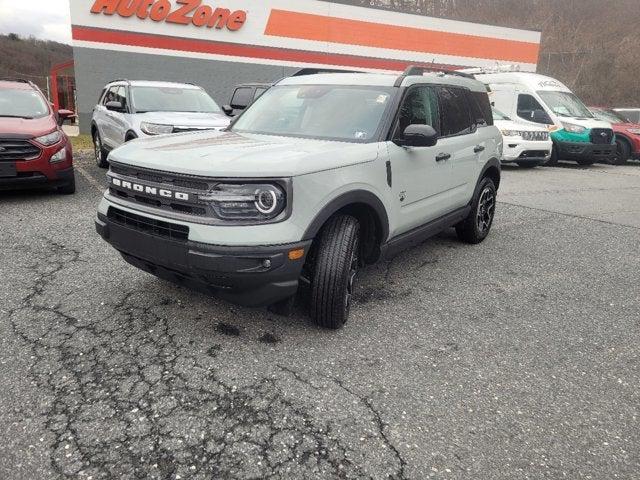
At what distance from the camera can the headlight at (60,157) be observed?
6.79 m

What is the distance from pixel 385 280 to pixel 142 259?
2159 mm

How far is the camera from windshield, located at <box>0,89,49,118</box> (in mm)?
7316

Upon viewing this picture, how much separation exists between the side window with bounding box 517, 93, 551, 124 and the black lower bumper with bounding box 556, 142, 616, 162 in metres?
0.82

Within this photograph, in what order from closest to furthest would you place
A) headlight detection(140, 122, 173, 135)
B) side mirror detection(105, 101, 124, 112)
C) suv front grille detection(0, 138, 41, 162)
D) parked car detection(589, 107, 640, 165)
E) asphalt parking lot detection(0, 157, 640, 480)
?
1. asphalt parking lot detection(0, 157, 640, 480)
2. suv front grille detection(0, 138, 41, 162)
3. headlight detection(140, 122, 173, 135)
4. side mirror detection(105, 101, 124, 112)
5. parked car detection(589, 107, 640, 165)

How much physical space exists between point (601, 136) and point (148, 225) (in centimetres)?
1325

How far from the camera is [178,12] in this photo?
1641 centimetres

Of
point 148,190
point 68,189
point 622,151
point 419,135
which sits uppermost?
point 419,135

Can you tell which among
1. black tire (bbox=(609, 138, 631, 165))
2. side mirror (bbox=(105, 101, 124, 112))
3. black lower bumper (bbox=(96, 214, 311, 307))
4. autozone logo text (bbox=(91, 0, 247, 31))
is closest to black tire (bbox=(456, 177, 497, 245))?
black lower bumper (bbox=(96, 214, 311, 307))

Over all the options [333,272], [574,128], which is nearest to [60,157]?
[333,272]

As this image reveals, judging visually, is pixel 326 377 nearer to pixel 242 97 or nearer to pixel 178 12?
pixel 242 97

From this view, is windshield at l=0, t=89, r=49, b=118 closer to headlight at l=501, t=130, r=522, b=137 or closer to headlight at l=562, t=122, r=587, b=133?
headlight at l=501, t=130, r=522, b=137

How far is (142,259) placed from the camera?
324 cm

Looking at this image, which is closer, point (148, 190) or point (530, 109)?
point (148, 190)

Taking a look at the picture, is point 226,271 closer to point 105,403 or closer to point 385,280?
point 105,403
